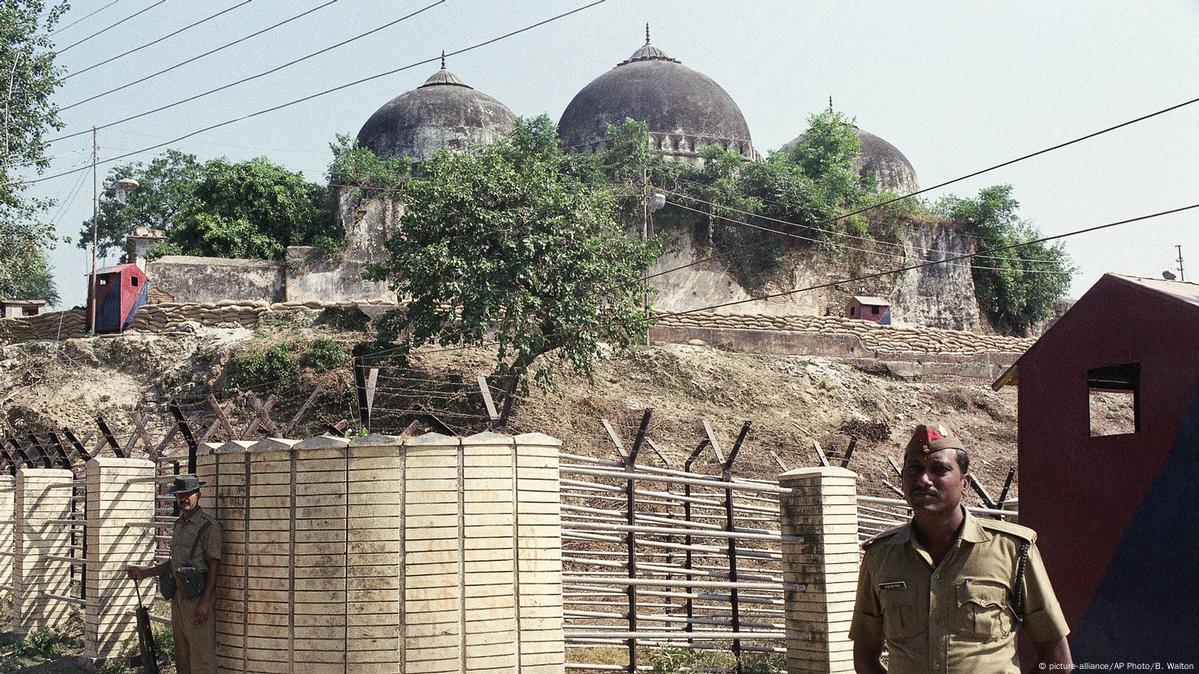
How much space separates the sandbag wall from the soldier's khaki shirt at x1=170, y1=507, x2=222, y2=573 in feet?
1.11

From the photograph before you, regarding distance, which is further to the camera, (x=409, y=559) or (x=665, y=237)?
(x=665, y=237)

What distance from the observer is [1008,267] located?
1336 inches

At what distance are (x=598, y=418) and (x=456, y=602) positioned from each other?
14505 millimetres

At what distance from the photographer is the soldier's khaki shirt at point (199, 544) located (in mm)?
6465

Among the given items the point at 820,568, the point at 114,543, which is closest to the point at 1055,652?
the point at 820,568

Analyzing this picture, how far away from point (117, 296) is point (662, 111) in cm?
1566

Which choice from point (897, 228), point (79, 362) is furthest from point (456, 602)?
point (897, 228)

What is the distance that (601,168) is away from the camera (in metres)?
28.8

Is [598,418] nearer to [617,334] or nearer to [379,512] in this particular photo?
[617,334]

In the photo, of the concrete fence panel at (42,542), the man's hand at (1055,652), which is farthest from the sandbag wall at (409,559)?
the concrete fence panel at (42,542)

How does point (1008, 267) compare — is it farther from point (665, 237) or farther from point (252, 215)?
point (252, 215)

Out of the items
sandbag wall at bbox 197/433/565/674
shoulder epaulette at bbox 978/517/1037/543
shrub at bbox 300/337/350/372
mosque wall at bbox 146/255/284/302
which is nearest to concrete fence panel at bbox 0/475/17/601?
sandbag wall at bbox 197/433/565/674

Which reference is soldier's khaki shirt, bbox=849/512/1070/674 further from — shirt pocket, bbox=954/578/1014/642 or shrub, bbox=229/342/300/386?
shrub, bbox=229/342/300/386

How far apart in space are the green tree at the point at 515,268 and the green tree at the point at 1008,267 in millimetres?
15964
